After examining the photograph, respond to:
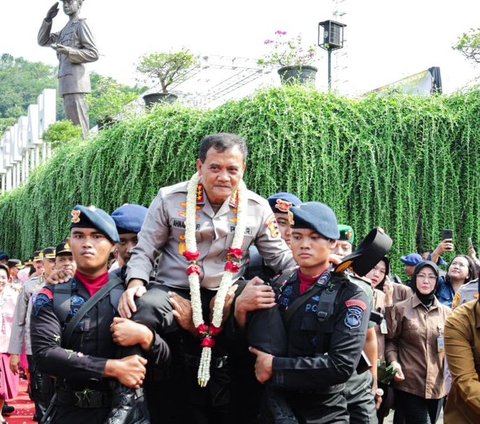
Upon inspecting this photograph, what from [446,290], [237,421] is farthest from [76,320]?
[446,290]

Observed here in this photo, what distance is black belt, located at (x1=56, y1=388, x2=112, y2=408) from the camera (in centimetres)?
380

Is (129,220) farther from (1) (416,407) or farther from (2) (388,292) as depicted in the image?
(1) (416,407)

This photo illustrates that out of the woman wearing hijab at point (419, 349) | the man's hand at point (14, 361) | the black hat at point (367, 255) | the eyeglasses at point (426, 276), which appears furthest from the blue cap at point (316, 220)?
the man's hand at point (14, 361)

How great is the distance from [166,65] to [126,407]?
976 inches

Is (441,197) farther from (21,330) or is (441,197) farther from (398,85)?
(21,330)

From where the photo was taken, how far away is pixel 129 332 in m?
3.72

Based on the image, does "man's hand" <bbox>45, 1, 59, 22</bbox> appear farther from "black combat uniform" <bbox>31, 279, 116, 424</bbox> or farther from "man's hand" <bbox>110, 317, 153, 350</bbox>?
"man's hand" <bbox>110, 317, 153, 350</bbox>

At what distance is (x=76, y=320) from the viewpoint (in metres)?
3.83

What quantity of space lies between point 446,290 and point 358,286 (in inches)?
194

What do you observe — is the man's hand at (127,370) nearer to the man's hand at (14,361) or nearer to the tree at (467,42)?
the man's hand at (14,361)

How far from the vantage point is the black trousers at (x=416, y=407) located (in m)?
6.48

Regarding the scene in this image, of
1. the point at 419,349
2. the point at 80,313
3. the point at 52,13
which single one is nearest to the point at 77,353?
the point at 80,313

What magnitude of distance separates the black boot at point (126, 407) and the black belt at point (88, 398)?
8 centimetres

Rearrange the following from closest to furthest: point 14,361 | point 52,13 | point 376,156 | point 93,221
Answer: point 93,221 → point 14,361 → point 376,156 → point 52,13
